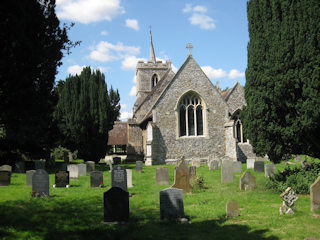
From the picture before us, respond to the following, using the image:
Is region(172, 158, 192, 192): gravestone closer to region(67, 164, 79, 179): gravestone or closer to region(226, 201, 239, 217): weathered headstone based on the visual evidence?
region(226, 201, 239, 217): weathered headstone

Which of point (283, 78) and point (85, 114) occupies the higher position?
point (85, 114)

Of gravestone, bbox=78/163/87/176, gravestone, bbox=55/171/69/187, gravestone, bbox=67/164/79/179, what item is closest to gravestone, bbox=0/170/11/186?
gravestone, bbox=55/171/69/187

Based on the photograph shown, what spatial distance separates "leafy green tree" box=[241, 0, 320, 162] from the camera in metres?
8.95

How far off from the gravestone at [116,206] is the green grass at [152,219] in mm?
239

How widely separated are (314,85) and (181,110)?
15.2 m

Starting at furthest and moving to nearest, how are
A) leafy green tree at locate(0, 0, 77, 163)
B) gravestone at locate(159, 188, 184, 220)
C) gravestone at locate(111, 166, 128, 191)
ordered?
1. gravestone at locate(111, 166, 128, 191)
2. gravestone at locate(159, 188, 184, 220)
3. leafy green tree at locate(0, 0, 77, 163)

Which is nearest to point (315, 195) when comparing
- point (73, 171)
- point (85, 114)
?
point (73, 171)

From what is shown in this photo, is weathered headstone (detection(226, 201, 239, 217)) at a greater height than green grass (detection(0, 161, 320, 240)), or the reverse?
weathered headstone (detection(226, 201, 239, 217))

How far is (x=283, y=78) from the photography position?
9227mm

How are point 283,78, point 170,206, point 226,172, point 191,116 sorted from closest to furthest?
point 170,206 < point 283,78 < point 226,172 < point 191,116

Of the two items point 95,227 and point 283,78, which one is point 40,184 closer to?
point 95,227

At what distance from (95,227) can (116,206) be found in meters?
0.64

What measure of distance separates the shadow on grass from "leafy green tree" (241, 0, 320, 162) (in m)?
4.02

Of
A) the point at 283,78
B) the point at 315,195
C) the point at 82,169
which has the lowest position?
the point at 315,195
